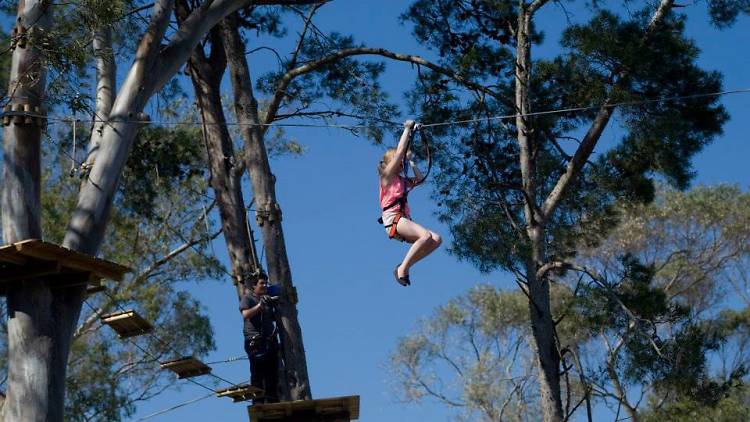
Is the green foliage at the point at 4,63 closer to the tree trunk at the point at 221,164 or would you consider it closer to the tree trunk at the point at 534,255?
the tree trunk at the point at 221,164

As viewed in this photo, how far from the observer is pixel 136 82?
963 centimetres

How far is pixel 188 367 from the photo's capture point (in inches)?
396

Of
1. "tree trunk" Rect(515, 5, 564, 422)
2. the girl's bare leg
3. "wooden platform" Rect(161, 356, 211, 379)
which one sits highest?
"tree trunk" Rect(515, 5, 564, 422)

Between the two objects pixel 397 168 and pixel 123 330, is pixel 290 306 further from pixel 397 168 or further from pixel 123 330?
pixel 397 168

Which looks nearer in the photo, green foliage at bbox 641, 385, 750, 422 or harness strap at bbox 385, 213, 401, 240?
harness strap at bbox 385, 213, 401, 240

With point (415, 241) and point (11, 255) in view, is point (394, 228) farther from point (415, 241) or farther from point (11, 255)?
point (11, 255)

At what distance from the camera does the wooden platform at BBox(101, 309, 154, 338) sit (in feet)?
31.4

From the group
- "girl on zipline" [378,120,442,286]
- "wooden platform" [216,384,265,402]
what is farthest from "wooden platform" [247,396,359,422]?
"girl on zipline" [378,120,442,286]

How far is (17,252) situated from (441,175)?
18.6 feet

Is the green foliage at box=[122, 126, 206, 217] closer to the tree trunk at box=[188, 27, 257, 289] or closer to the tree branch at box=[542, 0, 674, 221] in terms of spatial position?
the tree trunk at box=[188, 27, 257, 289]

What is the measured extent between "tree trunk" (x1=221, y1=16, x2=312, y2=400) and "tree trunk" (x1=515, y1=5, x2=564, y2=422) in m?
2.57

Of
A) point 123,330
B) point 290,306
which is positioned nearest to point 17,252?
point 123,330

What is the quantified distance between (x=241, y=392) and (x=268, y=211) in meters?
1.80

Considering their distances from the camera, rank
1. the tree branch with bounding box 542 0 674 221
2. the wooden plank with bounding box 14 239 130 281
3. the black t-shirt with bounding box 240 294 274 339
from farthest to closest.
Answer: the tree branch with bounding box 542 0 674 221 < the black t-shirt with bounding box 240 294 274 339 < the wooden plank with bounding box 14 239 130 281
